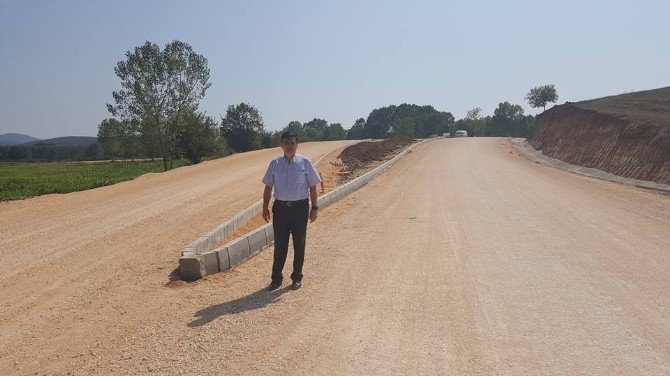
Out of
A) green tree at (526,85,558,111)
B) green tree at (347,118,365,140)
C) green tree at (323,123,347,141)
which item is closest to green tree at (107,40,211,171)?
green tree at (526,85,558,111)

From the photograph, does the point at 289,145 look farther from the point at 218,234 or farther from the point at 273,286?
the point at 218,234

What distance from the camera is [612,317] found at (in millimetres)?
4855

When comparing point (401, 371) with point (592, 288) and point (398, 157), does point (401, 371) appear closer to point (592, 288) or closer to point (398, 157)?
point (592, 288)

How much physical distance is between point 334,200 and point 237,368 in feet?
30.9

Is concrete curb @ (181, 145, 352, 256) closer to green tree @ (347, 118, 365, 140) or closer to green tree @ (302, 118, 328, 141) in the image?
green tree @ (302, 118, 328, 141)

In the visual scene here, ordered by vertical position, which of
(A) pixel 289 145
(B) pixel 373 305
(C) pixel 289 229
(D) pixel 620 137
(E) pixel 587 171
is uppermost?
(A) pixel 289 145

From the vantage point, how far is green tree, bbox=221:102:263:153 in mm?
64500

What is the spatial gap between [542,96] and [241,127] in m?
50.7

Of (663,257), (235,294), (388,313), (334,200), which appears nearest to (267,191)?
(235,294)

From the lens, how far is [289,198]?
19.5ft

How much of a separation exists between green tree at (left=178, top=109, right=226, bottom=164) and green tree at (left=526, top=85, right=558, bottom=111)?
5821 cm

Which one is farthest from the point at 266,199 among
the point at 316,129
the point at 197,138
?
the point at 316,129

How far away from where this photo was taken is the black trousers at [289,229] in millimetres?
5973

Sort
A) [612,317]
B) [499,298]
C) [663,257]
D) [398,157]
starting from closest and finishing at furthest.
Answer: [612,317] < [499,298] < [663,257] < [398,157]
